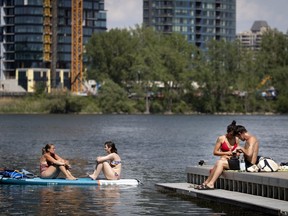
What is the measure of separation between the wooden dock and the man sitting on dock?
10.5 inches

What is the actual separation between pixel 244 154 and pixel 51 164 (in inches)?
337

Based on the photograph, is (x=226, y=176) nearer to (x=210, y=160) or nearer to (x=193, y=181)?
(x=193, y=181)

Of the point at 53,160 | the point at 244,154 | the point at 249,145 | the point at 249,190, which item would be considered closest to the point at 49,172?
the point at 53,160

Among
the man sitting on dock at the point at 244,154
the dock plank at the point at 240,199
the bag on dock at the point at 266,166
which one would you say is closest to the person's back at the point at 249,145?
the man sitting on dock at the point at 244,154

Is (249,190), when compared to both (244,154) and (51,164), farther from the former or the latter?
(51,164)

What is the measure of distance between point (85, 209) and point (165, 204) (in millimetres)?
2688

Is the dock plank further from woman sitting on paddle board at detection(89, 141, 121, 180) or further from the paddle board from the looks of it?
the paddle board

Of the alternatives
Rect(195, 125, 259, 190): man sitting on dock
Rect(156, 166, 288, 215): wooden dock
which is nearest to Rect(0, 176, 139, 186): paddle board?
Rect(156, 166, 288, 215): wooden dock

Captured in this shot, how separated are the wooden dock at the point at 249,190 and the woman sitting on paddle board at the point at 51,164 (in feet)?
16.2

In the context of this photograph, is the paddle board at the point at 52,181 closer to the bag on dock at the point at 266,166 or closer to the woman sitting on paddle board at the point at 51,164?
the woman sitting on paddle board at the point at 51,164

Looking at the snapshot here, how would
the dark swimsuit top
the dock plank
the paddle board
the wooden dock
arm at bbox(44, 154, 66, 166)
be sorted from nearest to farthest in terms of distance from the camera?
1. the dock plank
2. the wooden dock
3. the dark swimsuit top
4. arm at bbox(44, 154, 66, 166)
5. the paddle board

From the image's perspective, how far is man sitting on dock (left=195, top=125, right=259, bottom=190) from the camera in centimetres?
3206

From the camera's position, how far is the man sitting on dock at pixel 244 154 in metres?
32.1

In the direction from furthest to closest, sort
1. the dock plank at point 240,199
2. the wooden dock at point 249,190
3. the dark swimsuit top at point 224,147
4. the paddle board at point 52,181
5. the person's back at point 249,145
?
the paddle board at point 52,181, the dark swimsuit top at point 224,147, the person's back at point 249,145, the wooden dock at point 249,190, the dock plank at point 240,199
